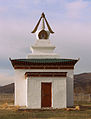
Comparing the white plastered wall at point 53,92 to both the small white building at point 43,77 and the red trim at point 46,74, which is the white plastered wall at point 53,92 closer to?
the small white building at point 43,77

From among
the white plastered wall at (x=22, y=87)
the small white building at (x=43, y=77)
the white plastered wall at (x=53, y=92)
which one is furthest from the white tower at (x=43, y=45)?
the white plastered wall at (x=53, y=92)

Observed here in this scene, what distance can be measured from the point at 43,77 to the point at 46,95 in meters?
1.61

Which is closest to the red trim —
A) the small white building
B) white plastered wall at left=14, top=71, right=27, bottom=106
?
the small white building

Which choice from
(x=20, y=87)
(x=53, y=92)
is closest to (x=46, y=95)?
(x=53, y=92)

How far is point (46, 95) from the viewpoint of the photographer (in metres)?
27.9

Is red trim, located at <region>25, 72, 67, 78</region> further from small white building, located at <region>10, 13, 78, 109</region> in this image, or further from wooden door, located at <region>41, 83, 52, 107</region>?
wooden door, located at <region>41, 83, 52, 107</region>

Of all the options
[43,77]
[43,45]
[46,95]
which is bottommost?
[46,95]

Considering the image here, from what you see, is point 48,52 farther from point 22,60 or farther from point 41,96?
point 41,96

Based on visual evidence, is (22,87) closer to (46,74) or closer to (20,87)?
(20,87)

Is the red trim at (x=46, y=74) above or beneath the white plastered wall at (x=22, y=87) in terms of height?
above

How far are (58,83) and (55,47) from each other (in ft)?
19.7

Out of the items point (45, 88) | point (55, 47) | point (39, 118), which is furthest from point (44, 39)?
point (39, 118)

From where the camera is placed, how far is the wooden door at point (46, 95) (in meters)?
27.8

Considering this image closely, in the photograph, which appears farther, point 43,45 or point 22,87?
point 43,45
